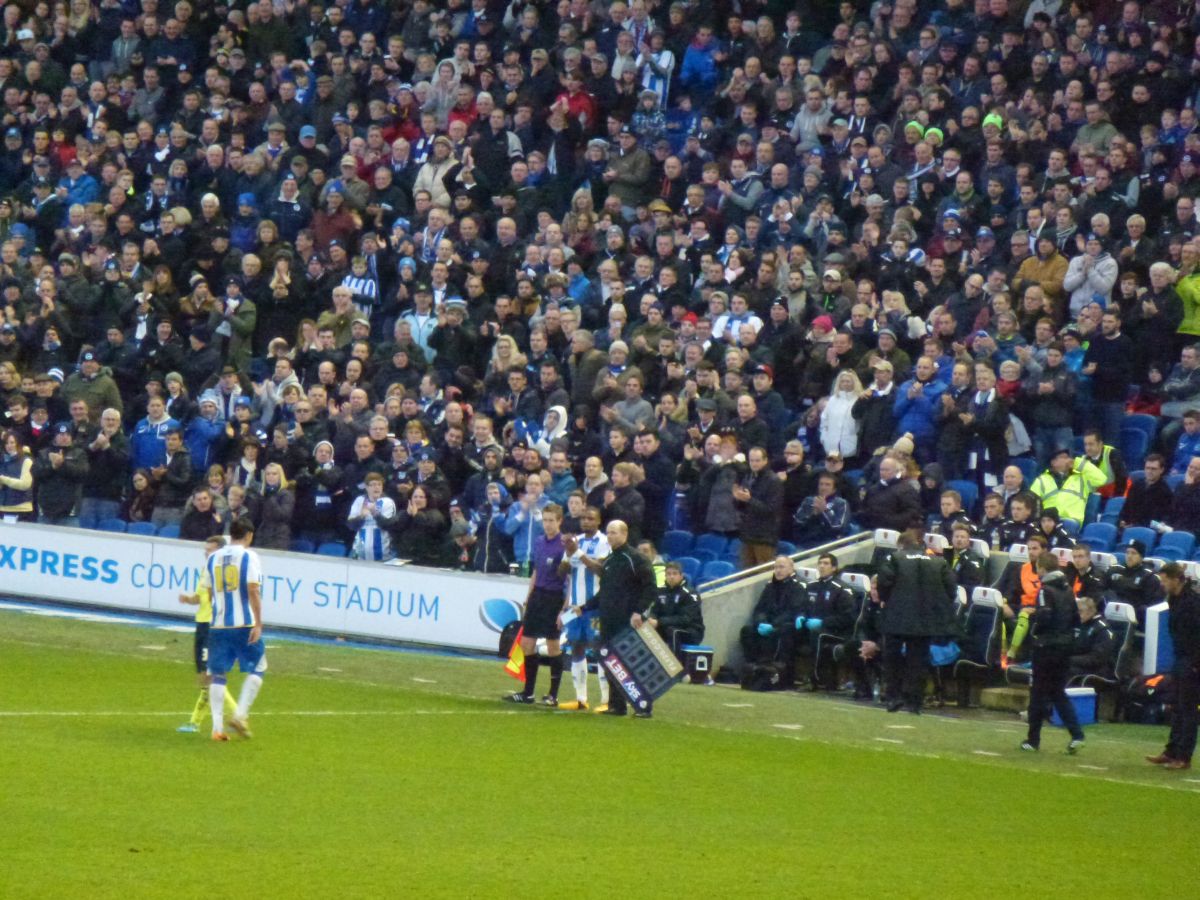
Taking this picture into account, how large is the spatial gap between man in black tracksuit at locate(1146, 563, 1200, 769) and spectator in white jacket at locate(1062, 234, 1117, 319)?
673 centimetres

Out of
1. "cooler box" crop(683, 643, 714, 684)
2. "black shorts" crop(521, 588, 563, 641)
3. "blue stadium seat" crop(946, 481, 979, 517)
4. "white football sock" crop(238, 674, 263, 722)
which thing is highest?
"blue stadium seat" crop(946, 481, 979, 517)

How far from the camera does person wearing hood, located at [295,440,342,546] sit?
24484 millimetres

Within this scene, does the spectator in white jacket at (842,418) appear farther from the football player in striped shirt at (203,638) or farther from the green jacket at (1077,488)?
the football player in striped shirt at (203,638)

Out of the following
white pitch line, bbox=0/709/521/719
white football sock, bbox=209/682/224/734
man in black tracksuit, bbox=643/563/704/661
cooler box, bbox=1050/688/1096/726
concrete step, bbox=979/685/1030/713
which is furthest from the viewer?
man in black tracksuit, bbox=643/563/704/661

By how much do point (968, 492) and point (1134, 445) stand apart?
1.92 m

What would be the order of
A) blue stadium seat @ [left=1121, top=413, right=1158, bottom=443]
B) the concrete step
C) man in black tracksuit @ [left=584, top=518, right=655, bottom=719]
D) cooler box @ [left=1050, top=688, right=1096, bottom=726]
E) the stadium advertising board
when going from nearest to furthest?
cooler box @ [left=1050, top=688, right=1096, bottom=726]
man in black tracksuit @ [left=584, top=518, right=655, bottom=719]
the concrete step
blue stadium seat @ [left=1121, top=413, right=1158, bottom=443]
the stadium advertising board

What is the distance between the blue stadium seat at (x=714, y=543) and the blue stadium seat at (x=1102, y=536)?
13.1 ft

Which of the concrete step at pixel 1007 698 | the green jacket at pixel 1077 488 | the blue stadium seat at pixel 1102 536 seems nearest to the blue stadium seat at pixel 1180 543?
the blue stadium seat at pixel 1102 536

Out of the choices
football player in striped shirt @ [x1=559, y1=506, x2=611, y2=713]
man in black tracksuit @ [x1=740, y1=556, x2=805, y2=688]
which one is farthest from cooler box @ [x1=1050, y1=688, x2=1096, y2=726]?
football player in striped shirt @ [x1=559, y1=506, x2=611, y2=713]

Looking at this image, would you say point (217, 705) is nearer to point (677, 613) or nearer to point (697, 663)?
point (677, 613)

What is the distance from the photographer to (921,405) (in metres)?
22.3

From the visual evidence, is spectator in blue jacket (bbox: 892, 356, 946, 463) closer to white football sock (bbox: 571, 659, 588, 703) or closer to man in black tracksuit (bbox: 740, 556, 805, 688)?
man in black tracksuit (bbox: 740, 556, 805, 688)

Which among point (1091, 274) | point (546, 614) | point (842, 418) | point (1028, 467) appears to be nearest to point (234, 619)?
point (546, 614)

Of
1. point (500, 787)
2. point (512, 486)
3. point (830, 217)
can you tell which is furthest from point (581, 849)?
point (830, 217)
